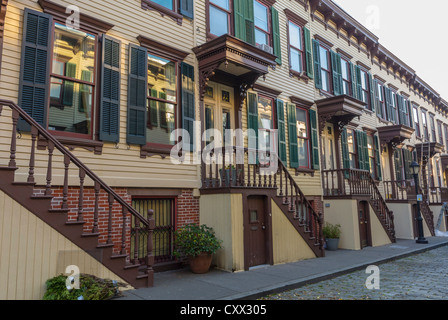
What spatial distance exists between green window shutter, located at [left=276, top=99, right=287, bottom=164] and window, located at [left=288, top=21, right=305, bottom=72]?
7.31 ft

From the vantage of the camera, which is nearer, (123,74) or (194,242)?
(194,242)

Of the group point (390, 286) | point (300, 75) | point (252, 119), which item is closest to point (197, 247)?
point (390, 286)

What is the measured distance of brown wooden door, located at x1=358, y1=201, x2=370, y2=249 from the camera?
13.0m

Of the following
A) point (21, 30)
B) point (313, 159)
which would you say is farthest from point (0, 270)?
point (313, 159)

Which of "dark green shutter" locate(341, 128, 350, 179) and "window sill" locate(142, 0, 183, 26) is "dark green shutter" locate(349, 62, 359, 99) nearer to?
"dark green shutter" locate(341, 128, 350, 179)

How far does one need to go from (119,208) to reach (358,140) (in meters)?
13.1

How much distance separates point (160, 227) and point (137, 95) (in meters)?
3.36

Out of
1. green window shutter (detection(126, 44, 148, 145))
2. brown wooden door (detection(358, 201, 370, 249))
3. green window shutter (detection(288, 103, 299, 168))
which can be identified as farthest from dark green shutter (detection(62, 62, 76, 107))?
brown wooden door (detection(358, 201, 370, 249))

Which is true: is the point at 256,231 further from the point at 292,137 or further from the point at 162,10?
the point at 162,10

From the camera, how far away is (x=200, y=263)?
7844 millimetres

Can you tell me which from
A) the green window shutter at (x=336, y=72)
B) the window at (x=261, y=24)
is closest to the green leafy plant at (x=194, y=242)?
the window at (x=261, y=24)
